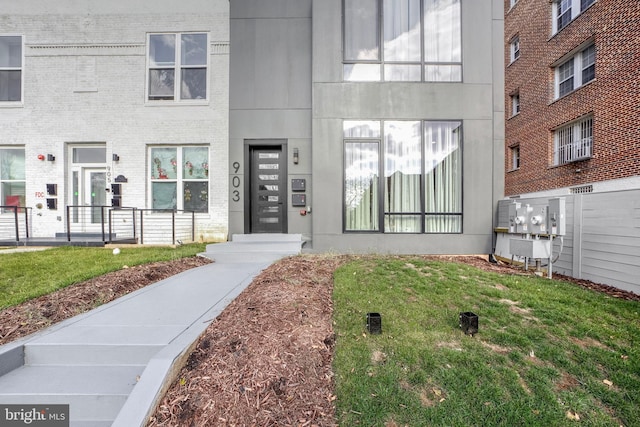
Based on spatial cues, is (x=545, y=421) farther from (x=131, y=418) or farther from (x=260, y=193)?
(x=260, y=193)

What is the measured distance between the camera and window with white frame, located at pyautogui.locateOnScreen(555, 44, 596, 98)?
426 inches

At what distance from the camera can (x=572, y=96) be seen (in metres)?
11.4

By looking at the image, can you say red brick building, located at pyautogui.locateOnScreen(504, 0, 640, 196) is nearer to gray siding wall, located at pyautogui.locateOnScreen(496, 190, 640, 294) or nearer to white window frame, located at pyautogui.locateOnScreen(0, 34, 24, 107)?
gray siding wall, located at pyautogui.locateOnScreen(496, 190, 640, 294)

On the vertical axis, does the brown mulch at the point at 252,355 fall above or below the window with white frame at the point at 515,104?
below

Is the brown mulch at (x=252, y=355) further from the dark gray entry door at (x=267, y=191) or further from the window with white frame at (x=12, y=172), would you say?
the window with white frame at (x=12, y=172)

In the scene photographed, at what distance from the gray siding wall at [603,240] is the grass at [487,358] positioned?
893 mm

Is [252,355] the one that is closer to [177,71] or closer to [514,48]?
[177,71]

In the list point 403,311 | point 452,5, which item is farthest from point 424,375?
point 452,5

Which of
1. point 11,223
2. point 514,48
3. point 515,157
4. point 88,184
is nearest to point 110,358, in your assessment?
point 88,184

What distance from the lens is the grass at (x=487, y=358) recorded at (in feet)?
6.70

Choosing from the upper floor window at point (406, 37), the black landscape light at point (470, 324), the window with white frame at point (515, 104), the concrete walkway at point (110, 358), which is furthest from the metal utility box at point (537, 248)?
the window with white frame at point (515, 104)

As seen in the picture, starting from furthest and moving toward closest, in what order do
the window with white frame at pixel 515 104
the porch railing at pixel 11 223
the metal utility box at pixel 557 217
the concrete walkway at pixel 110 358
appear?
1. the window with white frame at pixel 515 104
2. the porch railing at pixel 11 223
3. the metal utility box at pixel 557 217
4. the concrete walkway at pixel 110 358

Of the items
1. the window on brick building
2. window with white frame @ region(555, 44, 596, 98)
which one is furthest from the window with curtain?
the window on brick building

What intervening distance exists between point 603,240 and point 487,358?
13.0ft
